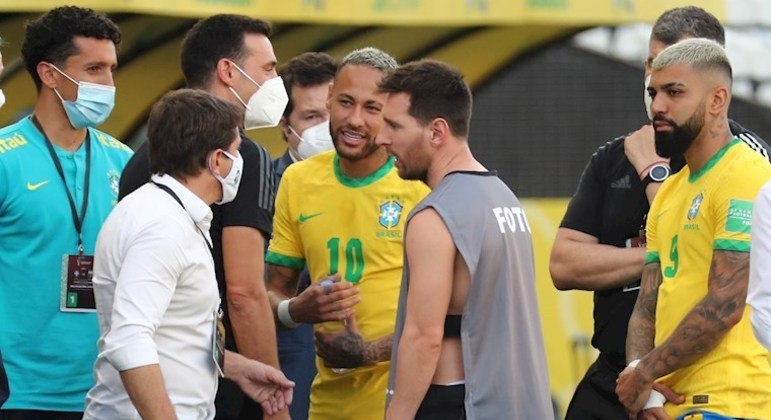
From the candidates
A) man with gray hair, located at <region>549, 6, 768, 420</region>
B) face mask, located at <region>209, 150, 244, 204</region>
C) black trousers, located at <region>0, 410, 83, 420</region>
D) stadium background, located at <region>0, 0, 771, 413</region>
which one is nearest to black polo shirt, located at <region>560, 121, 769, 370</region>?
man with gray hair, located at <region>549, 6, 768, 420</region>

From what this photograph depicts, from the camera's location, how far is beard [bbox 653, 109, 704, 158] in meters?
5.11

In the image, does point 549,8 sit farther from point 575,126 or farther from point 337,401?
point 337,401

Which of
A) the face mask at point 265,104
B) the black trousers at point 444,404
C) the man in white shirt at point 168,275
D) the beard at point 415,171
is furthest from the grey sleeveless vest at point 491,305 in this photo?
the face mask at point 265,104

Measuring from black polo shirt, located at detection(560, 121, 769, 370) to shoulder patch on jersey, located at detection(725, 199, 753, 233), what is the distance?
0.88m

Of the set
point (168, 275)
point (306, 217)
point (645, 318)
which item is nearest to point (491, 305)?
point (645, 318)

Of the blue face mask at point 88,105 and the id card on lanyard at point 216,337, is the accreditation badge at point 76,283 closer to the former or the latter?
the blue face mask at point 88,105

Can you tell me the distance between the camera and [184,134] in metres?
4.73

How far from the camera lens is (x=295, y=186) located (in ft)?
19.9

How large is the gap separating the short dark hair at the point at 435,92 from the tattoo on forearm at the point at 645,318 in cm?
81

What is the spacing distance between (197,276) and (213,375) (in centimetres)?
31

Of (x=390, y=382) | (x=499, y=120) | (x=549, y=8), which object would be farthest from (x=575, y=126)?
(x=390, y=382)

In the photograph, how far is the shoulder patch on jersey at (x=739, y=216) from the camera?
15.9 ft

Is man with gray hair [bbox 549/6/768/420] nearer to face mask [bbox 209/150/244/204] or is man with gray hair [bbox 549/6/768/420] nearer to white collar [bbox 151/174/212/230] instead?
face mask [bbox 209/150/244/204]

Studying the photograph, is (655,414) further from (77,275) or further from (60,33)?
(60,33)
